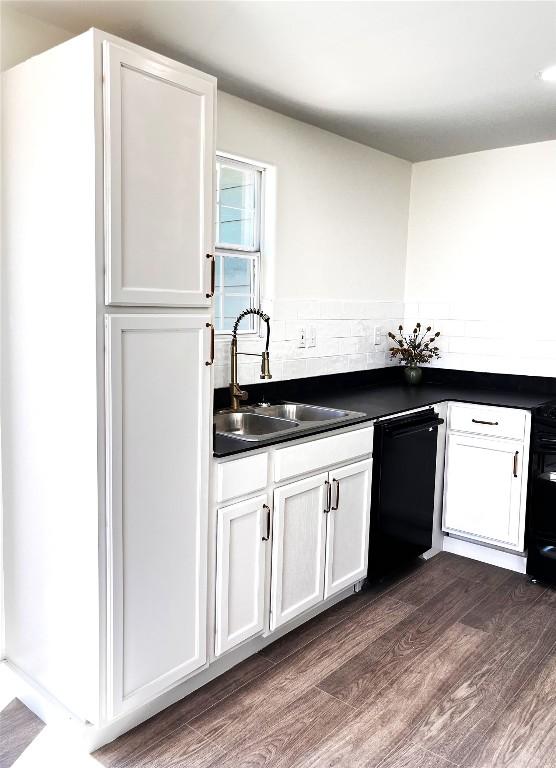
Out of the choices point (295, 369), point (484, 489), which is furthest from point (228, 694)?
point (484, 489)

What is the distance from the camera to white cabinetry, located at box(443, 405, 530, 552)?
11.1 ft

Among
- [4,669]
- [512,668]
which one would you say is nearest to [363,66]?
[512,668]

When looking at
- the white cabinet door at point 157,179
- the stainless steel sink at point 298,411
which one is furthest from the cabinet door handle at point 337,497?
the white cabinet door at point 157,179

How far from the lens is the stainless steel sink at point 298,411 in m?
3.11

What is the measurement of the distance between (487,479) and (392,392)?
718 millimetres

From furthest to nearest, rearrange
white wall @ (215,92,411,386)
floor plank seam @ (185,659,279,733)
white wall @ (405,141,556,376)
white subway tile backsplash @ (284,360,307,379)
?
white wall @ (405,141,556,376)
white subway tile backsplash @ (284,360,307,379)
white wall @ (215,92,411,386)
floor plank seam @ (185,659,279,733)

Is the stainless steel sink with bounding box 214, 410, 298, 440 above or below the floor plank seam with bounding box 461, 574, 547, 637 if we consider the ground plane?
above

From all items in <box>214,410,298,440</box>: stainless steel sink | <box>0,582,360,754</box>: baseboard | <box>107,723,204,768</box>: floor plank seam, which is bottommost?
<box>107,723,204,768</box>: floor plank seam

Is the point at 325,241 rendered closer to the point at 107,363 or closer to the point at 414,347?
the point at 414,347

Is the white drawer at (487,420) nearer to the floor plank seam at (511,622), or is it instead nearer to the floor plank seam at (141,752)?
the floor plank seam at (511,622)

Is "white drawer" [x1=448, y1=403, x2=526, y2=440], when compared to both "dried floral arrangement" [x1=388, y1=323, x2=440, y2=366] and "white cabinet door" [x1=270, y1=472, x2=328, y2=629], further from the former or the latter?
"white cabinet door" [x1=270, y1=472, x2=328, y2=629]

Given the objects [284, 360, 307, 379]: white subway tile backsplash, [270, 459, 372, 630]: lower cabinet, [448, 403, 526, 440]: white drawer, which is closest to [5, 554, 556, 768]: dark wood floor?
[270, 459, 372, 630]: lower cabinet

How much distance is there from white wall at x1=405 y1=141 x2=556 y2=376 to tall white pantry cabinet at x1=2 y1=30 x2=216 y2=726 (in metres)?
2.38

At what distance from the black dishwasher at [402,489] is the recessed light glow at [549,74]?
62.7 inches
